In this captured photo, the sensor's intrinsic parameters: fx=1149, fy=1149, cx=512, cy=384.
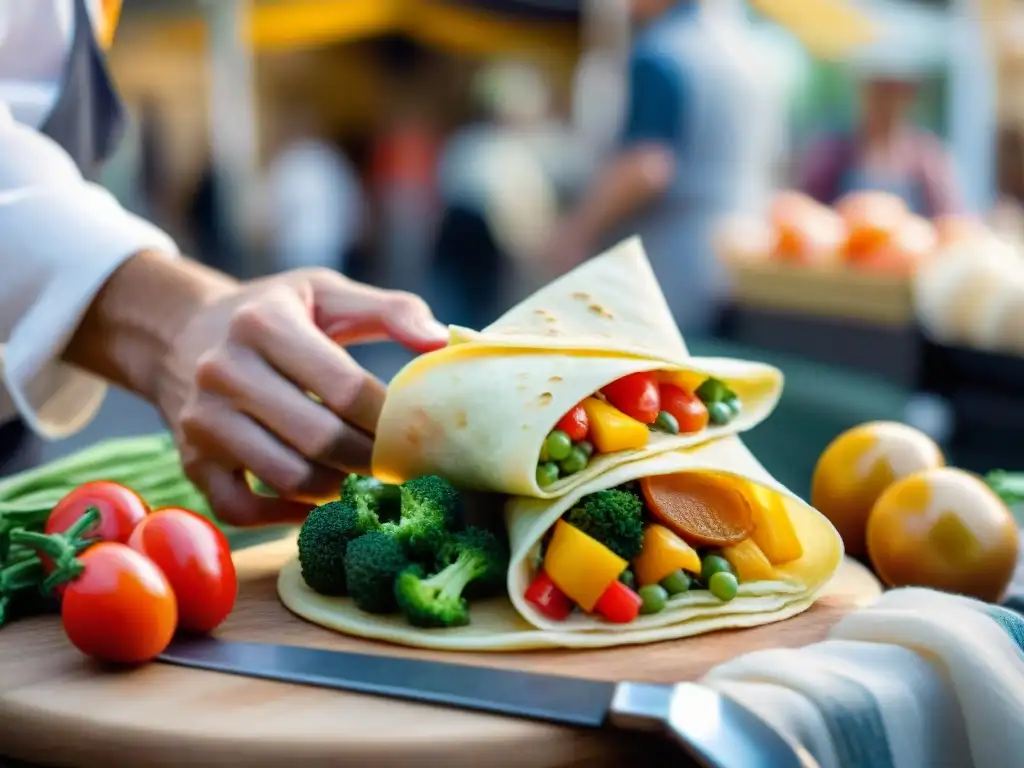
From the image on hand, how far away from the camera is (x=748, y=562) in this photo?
1790 millimetres

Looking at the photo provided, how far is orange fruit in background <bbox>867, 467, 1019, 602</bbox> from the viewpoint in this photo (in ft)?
6.20

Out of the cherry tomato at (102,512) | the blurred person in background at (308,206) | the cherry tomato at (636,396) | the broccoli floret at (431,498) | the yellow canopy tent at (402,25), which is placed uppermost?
the yellow canopy tent at (402,25)

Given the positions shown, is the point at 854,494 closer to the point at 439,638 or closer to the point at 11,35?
the point at 439,638

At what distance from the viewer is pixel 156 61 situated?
13.6 meters

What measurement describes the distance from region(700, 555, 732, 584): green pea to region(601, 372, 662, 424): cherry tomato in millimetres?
230

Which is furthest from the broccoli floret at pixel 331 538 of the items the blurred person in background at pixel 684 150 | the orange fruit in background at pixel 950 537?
the blurred person in background at pixel 684 150

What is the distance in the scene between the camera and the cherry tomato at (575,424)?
5.62 ft

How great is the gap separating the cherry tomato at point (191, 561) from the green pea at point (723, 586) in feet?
2.30

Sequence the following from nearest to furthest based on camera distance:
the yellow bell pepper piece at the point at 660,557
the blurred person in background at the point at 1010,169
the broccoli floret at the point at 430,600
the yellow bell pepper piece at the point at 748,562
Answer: the broccoli floret at the point at 430,600, the yellow bell pepper piece at the point at 660,557, the yellow bell pepper piece at the point at 748,562, the blurred person in background at the point at 1010,169

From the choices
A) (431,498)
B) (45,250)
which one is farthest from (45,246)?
(431,498)

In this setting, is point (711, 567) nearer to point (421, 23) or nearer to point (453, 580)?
point (453, 580)

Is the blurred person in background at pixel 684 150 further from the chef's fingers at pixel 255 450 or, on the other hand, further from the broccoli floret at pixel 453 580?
the broccoli floret at pixel 453 580

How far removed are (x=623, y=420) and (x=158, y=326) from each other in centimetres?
92

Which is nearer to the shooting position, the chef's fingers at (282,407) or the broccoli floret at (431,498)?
the broccoli floret at (431,498)
